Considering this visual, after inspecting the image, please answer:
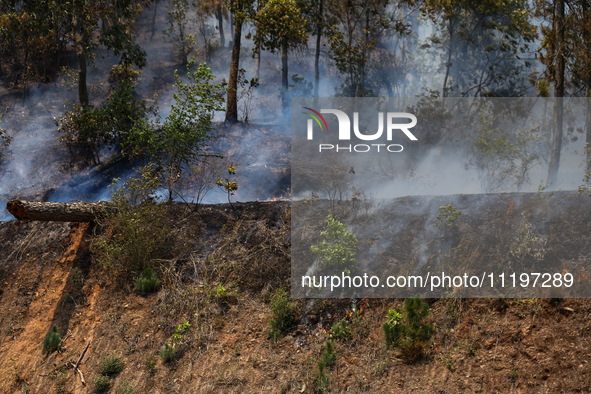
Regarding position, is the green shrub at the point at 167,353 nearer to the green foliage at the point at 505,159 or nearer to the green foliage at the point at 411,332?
the green foliage at the point at 411,332

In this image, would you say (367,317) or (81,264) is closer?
(367,317)

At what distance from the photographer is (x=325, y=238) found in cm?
733

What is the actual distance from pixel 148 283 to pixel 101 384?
1.69 meters

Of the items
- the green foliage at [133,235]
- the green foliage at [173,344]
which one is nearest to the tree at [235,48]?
the green foliage at [133,235]

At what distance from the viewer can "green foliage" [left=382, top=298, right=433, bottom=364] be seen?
5453mm

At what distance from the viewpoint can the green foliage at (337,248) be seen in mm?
6883

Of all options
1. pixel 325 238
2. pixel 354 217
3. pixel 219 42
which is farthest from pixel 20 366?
pixel 219 42

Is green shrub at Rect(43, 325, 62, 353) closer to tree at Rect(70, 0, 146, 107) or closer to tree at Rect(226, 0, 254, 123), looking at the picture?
tree at Rect(70, 0, 146, 107)

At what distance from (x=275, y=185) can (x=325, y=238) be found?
4.19 metres

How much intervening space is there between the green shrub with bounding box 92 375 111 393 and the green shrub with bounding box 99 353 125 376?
0.39 ft

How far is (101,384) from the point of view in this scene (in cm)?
620

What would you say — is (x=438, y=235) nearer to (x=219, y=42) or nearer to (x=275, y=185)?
(x=275, y=185)

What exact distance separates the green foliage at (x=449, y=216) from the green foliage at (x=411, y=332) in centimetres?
184

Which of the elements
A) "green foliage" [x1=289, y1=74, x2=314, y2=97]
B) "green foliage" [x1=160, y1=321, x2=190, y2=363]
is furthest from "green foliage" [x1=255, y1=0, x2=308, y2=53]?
"green foliage" [x1=160, y1=321, x2=190, y2=363]
